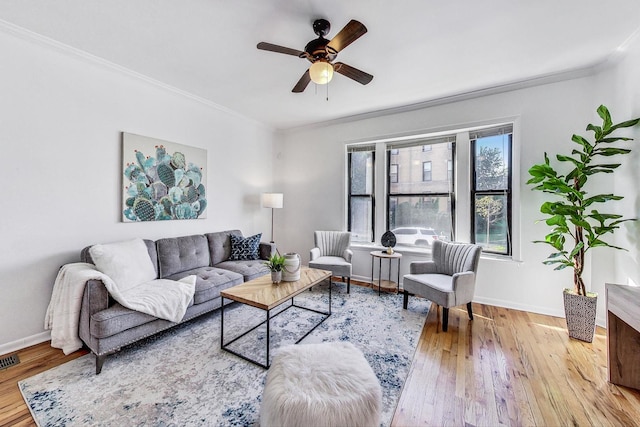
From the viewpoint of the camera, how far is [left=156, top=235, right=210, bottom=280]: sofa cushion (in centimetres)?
293

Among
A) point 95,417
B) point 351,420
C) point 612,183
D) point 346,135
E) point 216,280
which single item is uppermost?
point 346,135

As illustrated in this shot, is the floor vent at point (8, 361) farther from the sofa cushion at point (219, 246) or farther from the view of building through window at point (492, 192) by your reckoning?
the view of building through window at point (492, 192)

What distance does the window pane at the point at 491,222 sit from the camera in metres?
3.33

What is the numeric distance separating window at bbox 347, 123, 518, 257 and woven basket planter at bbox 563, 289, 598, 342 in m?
0.76

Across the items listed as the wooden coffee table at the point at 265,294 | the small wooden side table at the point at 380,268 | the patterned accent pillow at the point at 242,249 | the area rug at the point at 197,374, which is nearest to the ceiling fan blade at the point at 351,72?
the wooden coffee table at the point at 265,294

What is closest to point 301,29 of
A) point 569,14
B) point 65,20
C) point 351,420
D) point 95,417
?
point 65,20

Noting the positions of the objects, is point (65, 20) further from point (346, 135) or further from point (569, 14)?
point (569, 14)

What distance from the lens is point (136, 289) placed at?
240 cm

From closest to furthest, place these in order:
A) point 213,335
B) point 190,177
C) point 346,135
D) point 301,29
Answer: point 301,29 → point 213,335 → point 190,177 → point 346,135

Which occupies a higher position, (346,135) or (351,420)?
(346,135)

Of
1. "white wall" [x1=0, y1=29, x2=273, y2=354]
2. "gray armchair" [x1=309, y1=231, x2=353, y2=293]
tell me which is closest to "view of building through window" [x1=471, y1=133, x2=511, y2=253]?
"gray armchair" [x1=309, y1=231, x2=353, y2=293]

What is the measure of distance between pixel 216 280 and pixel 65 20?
2586 mm

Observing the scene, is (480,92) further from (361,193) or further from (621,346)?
(621,346)

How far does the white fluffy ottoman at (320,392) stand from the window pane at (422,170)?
10.1 feet
